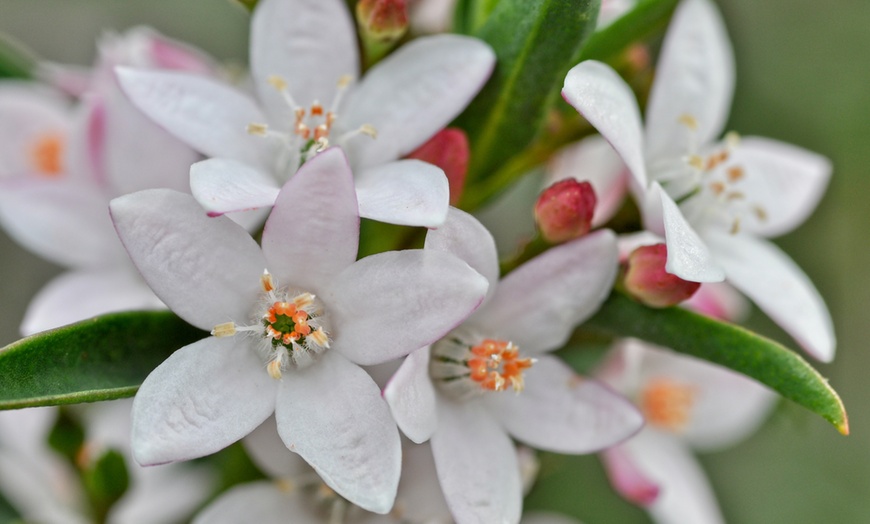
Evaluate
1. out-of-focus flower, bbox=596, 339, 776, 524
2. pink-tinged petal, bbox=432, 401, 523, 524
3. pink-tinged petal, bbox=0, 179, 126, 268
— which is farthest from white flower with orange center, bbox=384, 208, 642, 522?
pink-tinged petal, bbox=0, 179, 126, 268

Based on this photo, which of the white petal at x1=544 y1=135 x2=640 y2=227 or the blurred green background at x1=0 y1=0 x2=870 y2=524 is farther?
the blurred green background at x1=0 y1=0 x2=870 y2=524

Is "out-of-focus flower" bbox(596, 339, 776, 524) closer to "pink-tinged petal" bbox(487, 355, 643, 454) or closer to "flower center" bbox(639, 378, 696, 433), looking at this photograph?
"flower center" bbox(639, 378, 696, 433)

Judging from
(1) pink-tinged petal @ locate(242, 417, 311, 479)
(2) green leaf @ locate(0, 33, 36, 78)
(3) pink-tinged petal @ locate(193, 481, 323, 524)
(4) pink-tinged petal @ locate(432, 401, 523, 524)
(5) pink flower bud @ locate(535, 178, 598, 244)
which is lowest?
(3) pink-tinged petal @ locate(193, 481, 323, 524)

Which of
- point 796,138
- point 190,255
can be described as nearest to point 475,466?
point 190,255

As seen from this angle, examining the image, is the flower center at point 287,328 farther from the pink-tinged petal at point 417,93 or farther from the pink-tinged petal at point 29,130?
the pink-tinged petal at point 29,130

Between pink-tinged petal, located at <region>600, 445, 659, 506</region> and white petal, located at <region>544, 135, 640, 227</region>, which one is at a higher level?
white petal, located at <region>544, 135, 640, 227</region>

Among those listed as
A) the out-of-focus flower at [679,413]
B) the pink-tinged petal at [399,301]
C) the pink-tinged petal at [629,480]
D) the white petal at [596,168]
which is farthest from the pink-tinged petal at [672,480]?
the pink-tinged petal at [399,301]
